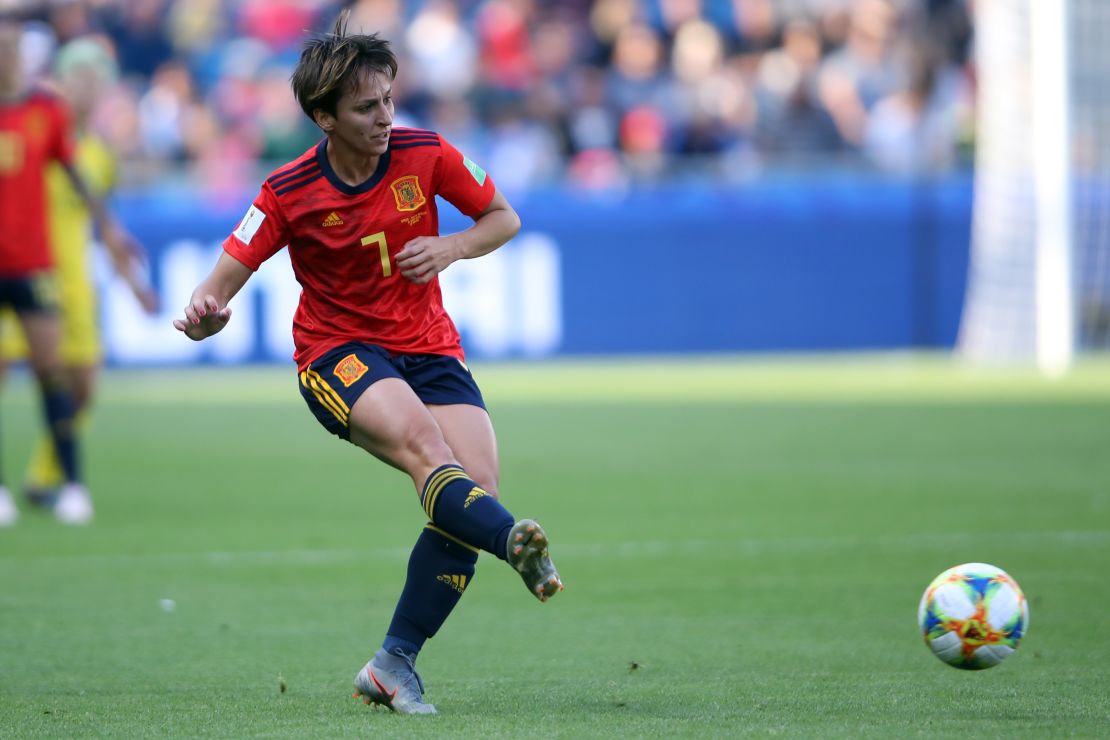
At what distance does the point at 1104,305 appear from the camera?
19578 mm

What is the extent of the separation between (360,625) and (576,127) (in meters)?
15.7

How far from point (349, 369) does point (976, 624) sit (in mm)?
1877

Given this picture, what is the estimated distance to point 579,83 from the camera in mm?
22594

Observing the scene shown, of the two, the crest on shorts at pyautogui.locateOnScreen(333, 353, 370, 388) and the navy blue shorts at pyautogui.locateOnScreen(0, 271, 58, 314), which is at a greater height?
the crest on shorts at pyautogui.locateOnScreen(333, 353, 370, 388)

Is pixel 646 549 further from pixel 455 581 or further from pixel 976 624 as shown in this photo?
pixel 976 624

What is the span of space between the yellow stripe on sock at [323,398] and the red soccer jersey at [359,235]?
0.06 meters

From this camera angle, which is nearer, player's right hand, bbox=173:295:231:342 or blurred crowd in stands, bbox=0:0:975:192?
player's right hand, bbox=173:295:231:342

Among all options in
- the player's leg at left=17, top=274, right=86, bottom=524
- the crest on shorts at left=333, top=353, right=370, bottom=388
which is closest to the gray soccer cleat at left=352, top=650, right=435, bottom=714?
→ the crest on shorts at left=333, top=353, right=370, bottom=388

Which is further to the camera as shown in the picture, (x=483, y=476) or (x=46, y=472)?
(x=46, y=472)

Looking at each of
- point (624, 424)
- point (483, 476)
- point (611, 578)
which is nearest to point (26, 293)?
point (611, 578)

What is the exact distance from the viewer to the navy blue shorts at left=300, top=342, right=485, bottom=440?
199 inches

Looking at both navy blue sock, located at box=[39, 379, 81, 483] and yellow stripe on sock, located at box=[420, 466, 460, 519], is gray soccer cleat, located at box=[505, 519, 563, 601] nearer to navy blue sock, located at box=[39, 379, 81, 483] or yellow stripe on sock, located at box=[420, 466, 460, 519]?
yellow stripe on sock, located at box=[420, 466, 460, 519]

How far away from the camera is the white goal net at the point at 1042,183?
18578mm

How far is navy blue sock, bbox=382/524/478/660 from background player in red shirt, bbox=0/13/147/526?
4744 mm
